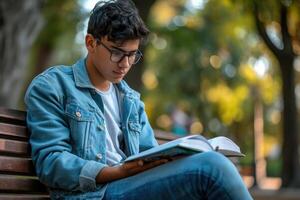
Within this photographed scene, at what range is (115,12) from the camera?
3068 millimetres

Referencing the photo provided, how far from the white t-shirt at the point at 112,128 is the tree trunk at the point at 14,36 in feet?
18.4

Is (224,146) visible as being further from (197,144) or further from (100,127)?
(100,127)

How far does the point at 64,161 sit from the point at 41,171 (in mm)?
137

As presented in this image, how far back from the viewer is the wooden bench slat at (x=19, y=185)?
304 centimetres

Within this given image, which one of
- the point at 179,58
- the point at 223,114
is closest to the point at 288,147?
the point at 179,58

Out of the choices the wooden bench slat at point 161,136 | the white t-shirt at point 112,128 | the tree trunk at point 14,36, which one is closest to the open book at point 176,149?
the white t-shirt at point 112,128

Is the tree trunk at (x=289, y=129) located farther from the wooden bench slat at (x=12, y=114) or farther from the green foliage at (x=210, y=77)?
the wooden bench slat at (x=12, y=114)

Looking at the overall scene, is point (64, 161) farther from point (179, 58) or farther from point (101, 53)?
point (179, 58)

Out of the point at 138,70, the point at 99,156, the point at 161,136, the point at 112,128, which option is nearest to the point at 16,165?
the point at 99,156

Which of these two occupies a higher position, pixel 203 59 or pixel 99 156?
pixel 99 156

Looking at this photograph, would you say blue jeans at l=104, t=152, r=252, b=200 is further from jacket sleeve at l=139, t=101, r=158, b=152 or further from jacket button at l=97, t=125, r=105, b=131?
jacket sleeve at l=139, t=101, r=158, b=152

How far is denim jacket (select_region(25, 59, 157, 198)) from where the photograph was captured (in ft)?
9.39

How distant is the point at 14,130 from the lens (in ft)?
10.2

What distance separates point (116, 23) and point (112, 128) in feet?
1.67
